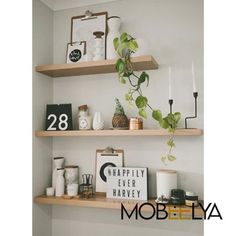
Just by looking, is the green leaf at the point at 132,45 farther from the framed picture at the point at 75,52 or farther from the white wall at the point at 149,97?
the framed picture at the point at 75,52

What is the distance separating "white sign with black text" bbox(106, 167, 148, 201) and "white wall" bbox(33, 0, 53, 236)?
1.52 ft

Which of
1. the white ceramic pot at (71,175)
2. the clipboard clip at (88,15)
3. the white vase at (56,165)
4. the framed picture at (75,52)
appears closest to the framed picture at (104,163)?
the white ceramic pot at (71,175)

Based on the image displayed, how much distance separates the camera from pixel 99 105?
1628 mm

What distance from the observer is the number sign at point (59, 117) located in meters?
1.58

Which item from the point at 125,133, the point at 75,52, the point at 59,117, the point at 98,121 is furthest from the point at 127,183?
the point at 75,52

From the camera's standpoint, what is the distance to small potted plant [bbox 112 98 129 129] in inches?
56.3

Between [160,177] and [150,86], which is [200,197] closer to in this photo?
[160,177]

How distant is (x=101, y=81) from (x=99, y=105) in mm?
164

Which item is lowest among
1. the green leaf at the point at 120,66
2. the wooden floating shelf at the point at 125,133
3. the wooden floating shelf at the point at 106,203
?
the wooden floating shelf at the point at 106,203

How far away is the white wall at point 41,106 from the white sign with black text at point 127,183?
464 millimetres

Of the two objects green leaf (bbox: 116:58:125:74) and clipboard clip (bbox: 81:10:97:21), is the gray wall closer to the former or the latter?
clipboard clip (bbox: 81:10:97:21)

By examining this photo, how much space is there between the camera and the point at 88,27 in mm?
1654

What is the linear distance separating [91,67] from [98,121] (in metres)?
0.33

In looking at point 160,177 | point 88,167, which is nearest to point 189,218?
point 160,177
